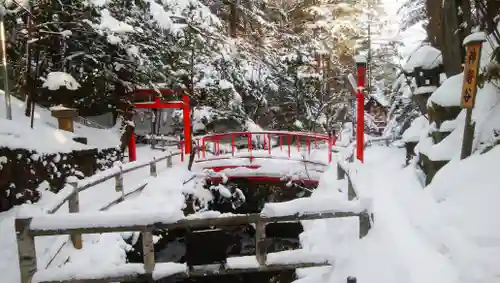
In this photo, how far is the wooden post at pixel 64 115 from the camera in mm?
9680

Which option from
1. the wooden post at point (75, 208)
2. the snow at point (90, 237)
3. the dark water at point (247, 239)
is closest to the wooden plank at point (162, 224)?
the snow at point (90, 237)

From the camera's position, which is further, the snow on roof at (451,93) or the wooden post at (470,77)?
the snow on roof at (451,93)

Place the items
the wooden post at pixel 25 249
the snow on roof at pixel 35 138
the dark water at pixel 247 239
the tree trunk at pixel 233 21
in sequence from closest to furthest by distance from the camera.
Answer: the wooden post at pixel 25 249
the dark water at pixel 247 239
the snow on roof at pixel 35 138
the tree trunk at pixel 233 21

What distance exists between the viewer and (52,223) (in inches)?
156

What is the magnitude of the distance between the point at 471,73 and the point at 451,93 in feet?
6.54

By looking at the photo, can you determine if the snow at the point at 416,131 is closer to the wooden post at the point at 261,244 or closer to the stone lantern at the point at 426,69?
the stone lantern at the point at 426,69

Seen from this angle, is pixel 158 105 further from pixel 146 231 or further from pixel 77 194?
pixel 146 231

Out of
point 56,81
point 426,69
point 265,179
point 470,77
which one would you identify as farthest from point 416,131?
point 56,81

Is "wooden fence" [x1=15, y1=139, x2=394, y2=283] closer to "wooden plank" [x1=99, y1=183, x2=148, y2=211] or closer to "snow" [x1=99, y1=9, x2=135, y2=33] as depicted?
"wooden plank" [x1=99, y1=183, x2=148, y2=211]

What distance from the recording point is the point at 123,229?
4105mm

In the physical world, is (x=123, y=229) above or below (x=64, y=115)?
below

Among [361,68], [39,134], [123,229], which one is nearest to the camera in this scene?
[123,229]

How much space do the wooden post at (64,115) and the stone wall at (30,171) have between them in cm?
101

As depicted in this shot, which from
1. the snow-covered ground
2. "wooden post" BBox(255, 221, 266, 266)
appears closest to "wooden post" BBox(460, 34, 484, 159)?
the snow-covered ground
